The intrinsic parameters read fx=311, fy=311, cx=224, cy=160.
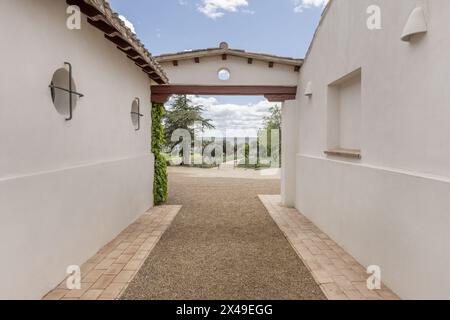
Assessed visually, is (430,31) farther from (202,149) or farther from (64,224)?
(202,149)

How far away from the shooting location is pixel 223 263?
4.88m

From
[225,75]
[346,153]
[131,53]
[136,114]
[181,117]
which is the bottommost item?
[346,153]

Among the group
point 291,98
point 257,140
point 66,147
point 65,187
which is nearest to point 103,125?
point 66,147

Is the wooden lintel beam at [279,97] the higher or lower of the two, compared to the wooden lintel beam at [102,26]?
lower

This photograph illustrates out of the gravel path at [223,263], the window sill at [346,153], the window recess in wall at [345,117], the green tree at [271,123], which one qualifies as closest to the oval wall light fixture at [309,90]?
the window recess in wall at [345,117]

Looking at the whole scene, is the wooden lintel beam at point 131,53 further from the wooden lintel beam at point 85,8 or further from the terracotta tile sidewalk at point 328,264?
the terracotta tile sidewalk at point 328,264

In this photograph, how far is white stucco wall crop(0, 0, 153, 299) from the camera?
10.2 ft

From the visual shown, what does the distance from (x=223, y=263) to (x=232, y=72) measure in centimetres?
630

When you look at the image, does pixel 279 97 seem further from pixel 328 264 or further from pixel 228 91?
pixel 328 264

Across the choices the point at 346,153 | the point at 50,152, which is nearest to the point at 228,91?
the point at 346,153

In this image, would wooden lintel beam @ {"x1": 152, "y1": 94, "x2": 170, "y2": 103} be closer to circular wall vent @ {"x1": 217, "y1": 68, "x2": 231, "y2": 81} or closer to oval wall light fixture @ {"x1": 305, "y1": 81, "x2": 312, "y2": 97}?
circular wall vent @ {"x1": 217, "y1": 68, "x2": 231, "y2": 81}

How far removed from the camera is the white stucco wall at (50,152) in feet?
10.2

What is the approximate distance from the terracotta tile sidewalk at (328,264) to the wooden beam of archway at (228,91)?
12.9 ft

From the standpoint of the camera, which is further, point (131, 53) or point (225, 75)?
point (225, 75)
